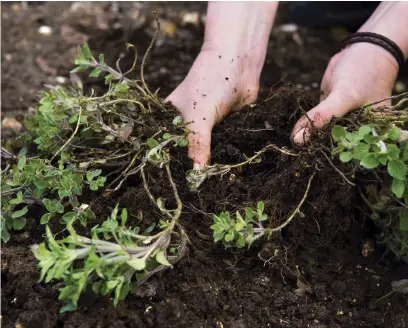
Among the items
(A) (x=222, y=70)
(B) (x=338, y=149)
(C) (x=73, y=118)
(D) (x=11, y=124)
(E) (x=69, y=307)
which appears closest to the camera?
(E) (x=69, y=307)

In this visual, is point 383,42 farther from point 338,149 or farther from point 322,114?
point 338,149

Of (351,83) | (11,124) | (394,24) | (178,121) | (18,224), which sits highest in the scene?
(394,24)

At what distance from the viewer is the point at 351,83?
76.8 inches

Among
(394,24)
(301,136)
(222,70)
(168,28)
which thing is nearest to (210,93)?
(222,70)

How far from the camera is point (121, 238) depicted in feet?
4.34

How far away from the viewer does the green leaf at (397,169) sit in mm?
1381

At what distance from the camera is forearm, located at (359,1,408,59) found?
215cm

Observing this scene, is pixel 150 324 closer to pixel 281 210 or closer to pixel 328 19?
pixel 281 210

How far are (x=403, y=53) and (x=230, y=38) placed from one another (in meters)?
0.72

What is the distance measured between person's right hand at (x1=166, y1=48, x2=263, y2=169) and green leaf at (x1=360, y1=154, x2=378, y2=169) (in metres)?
0.55

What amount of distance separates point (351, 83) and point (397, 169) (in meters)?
0.65

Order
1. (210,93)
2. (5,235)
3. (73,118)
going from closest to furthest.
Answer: (5,235) < (73,118) < (210,93)

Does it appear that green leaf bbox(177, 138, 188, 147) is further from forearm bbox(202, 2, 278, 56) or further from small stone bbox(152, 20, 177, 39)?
small stone bbox(152, 20, 177, 39)

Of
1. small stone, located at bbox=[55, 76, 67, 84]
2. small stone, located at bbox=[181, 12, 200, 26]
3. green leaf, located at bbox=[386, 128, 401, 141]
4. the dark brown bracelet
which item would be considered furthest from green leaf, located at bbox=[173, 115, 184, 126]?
small stone, located at bbox=[181, 12, 200, 26]
